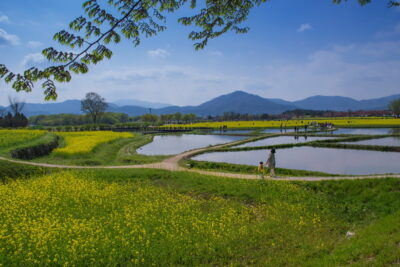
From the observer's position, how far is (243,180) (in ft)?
59.0

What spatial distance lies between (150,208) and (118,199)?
296cm

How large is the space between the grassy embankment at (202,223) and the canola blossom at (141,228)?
4 cm

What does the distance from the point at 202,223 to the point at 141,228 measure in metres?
2.43

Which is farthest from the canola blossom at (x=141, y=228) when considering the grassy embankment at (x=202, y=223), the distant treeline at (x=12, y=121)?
the distant treeline at (x=12, y=121)

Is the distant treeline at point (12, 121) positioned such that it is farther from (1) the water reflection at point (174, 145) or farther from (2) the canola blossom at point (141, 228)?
(2) the canola blossom at point (141, 228)

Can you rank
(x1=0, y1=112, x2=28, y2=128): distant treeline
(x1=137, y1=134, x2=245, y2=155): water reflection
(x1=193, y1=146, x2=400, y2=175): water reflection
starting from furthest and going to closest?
(x1=0, y1=112, x2=28, y2=128): distant treeline < (x1=137, y1=134, x2=245, y2=155): water reflection < (x1=193, y1=146, x2=400, y2=175): water reflection

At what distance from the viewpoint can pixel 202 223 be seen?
10.8 metres

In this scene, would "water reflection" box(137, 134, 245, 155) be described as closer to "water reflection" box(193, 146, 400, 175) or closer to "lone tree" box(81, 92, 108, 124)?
"water reflection" box(193, 146, 400, 175)

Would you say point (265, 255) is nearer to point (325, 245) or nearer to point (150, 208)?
point (325, 245)

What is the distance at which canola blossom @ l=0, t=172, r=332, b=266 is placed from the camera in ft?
27.6

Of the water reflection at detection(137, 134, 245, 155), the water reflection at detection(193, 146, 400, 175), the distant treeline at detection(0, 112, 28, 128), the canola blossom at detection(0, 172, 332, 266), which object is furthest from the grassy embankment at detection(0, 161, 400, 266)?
the distant treeline at detection(0, 112, 28, 128)

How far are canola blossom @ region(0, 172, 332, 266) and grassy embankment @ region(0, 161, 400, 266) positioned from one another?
44 millimetres

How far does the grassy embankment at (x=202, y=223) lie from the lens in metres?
8.26

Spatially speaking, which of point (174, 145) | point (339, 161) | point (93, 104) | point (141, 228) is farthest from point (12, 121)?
point (141, 228)
